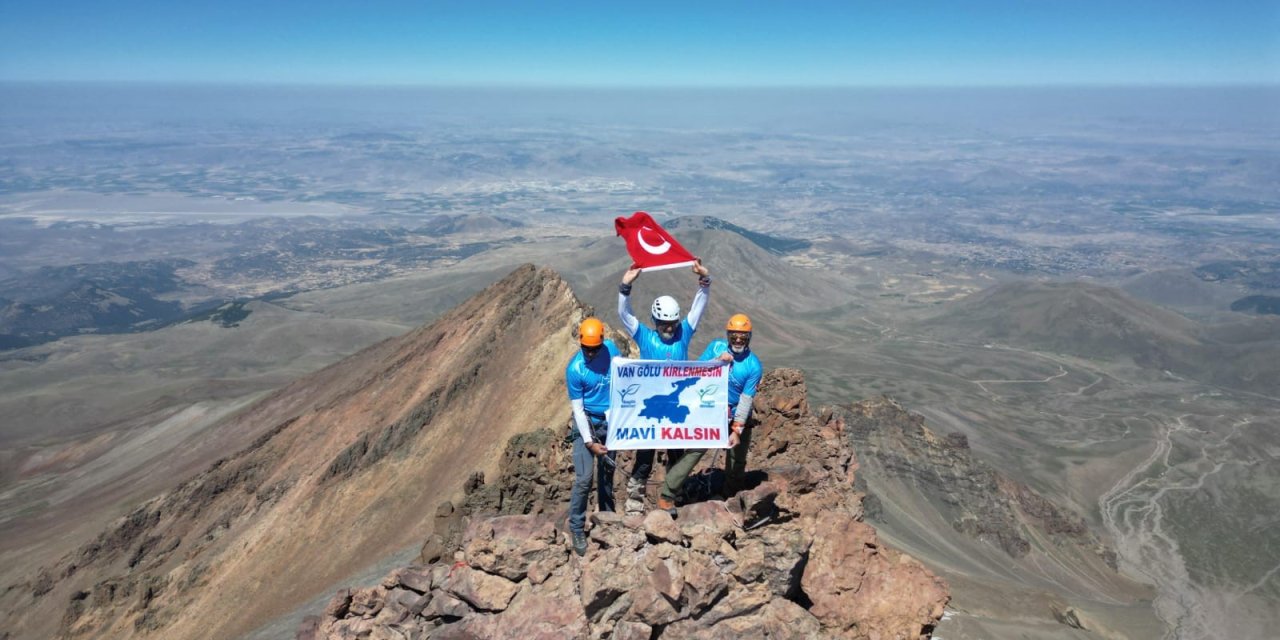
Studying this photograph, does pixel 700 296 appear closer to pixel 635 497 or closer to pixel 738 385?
pixel 738 385

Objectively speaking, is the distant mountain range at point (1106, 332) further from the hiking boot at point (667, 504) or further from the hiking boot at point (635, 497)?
the hiking boot at point (635, 497)

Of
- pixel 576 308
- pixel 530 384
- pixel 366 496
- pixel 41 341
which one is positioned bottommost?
pixel 41 341

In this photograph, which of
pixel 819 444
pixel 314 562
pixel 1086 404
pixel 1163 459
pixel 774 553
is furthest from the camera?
pixel 1086 404

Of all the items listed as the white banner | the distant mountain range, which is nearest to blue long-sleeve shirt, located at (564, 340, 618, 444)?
the white banner

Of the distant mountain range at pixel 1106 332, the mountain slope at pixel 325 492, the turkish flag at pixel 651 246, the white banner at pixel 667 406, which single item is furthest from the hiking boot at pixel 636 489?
the distant mountain range at pixel 1106 332

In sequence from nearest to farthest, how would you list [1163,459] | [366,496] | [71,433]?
[366,496], [71,433], [1163,459]

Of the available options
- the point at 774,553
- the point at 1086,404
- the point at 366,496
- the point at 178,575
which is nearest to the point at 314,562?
the point at 366,496

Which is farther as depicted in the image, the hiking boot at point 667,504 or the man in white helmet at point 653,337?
the man in white helmet at point 653,337

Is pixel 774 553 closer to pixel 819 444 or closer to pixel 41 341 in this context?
pixel 819 444
